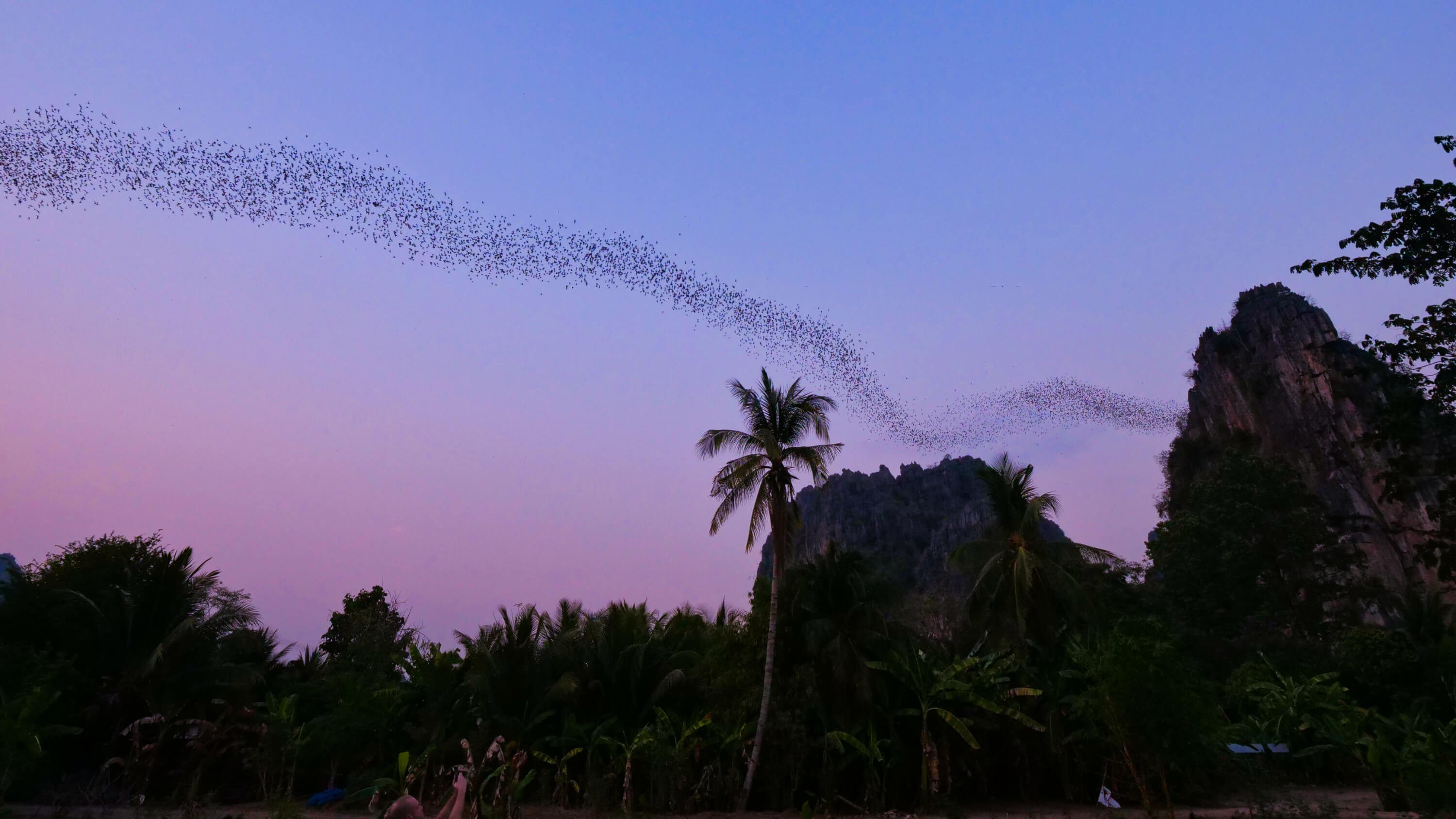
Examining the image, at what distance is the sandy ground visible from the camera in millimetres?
19375

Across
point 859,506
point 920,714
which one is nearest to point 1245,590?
point 920,714

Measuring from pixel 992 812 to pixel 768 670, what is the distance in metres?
7.58

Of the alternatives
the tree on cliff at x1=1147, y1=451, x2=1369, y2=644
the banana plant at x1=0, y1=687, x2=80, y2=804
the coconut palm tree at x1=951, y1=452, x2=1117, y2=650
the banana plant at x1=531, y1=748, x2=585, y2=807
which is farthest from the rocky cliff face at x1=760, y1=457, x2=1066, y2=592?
the banana plant at x1=0, y1=687, x2=80, y2=804

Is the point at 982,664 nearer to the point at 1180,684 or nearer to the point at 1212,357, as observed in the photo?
the point at 1180,684

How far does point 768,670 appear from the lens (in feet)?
71.4

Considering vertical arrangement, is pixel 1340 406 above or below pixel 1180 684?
above

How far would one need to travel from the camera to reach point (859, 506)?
136250 millimetres

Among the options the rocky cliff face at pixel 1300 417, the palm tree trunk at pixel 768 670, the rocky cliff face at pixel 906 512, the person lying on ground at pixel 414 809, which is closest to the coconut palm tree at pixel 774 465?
the palm tree trunk at pixel 768 670

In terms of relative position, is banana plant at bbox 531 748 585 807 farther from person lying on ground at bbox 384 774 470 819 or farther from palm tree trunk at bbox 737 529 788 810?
person lying on ground at bbox 384 774 470 819

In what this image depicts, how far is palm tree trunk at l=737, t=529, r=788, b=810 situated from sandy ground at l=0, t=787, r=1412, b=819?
825 millimetres

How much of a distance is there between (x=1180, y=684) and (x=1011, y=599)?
399 inches

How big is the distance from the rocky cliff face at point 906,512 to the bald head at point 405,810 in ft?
356

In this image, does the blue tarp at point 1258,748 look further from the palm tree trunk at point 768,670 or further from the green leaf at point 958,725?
the palm tree trunk at point 768,670

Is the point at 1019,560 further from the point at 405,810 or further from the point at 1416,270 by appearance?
the point at 405,810
